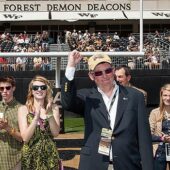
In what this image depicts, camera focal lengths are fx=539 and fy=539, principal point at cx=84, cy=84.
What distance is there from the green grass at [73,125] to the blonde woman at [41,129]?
287 inches

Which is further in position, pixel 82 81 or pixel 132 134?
pixel 82 81

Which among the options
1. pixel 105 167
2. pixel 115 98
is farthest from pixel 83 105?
pixel 105 167

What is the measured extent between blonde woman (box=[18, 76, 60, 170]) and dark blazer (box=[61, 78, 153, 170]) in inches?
35.6

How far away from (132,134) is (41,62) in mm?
11677

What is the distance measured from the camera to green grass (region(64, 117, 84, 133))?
1214cm

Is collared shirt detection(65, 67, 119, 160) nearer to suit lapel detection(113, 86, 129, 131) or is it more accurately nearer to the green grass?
suit lapel detection(113, 86, 129, 131)

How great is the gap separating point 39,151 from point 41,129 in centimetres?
18

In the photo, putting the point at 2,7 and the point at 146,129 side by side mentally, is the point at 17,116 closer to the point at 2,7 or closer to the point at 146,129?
the point at 146,129

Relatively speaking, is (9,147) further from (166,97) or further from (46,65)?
(46,65)

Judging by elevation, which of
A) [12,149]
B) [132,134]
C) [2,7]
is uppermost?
[2,7]

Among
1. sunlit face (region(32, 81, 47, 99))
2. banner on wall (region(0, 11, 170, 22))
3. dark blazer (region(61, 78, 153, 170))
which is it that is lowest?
dark blazer (region(61, 78, 153, 170))

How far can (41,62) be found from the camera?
1502 centimetres

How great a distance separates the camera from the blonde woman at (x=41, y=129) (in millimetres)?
4445

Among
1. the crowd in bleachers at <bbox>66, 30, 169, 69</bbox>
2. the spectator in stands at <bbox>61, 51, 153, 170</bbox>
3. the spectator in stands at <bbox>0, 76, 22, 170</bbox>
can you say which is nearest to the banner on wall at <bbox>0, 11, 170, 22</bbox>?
the crowd in bleachers at <bbox>66, 30, 169, 69</bbox>
